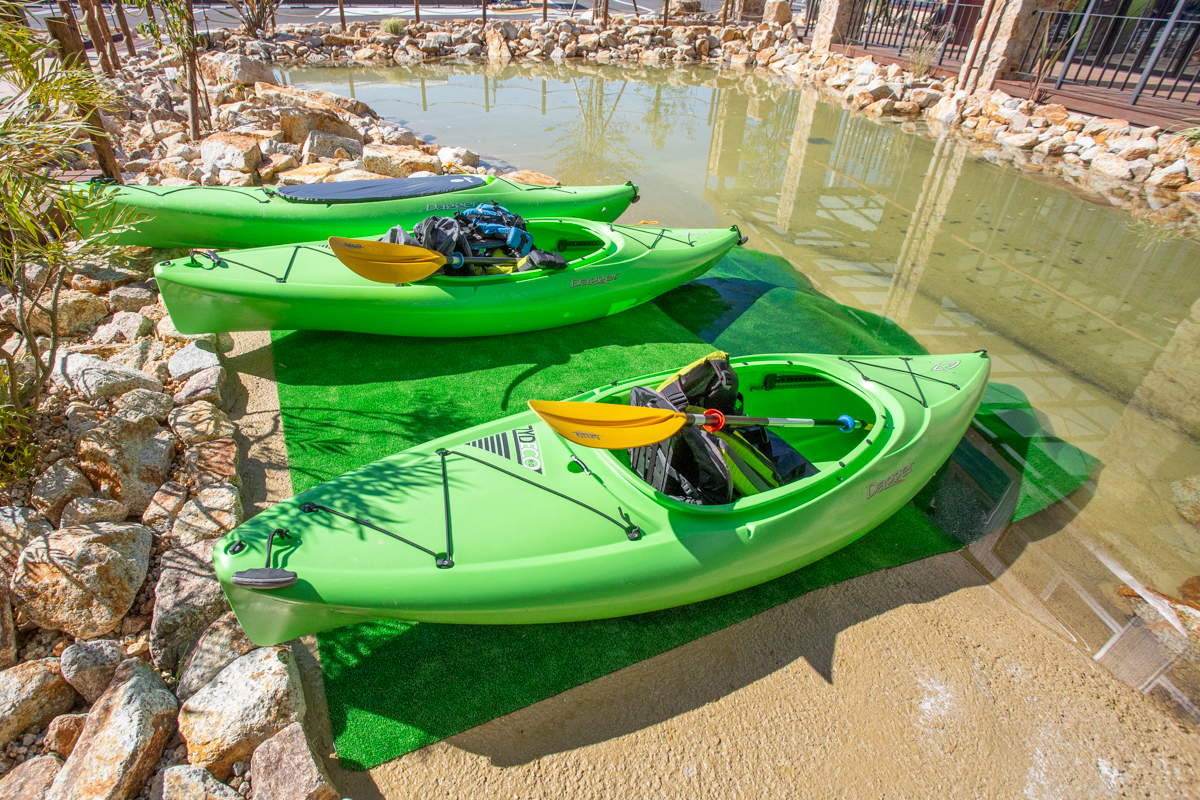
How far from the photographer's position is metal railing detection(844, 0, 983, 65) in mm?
14219

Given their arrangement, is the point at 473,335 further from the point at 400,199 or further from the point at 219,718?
the point at 219,718

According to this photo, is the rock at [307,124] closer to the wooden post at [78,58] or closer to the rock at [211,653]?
the wooden post at [78,58]

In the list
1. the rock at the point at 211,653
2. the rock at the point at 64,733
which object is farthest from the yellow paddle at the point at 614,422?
the rock at the point at 64,733

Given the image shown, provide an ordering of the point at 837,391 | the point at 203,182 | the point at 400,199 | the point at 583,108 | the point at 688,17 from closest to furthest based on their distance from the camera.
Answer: the point at 837,391 < the point at 400,199 < the point at 203,182 < the point at 583,108 < the point at 688,17

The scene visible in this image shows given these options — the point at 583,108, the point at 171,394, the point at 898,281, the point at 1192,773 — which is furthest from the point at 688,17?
the point at 1192,773

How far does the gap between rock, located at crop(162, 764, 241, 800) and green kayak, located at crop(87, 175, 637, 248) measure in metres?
4.10

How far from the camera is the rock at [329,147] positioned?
23.2ft

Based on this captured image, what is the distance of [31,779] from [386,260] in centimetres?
311

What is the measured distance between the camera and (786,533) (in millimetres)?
2693

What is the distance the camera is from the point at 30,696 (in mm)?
2135

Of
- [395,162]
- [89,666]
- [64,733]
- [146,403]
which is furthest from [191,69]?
[64,733]

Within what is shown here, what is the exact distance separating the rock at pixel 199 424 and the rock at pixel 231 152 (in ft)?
12.8

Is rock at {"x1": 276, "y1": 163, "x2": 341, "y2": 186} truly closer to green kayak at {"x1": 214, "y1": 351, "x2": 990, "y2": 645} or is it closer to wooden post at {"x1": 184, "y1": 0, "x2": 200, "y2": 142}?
wooden post at {"x1": 184, "y1": 0, "x2": 200, "y2": 142}

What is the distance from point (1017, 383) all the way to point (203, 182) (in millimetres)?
7714
